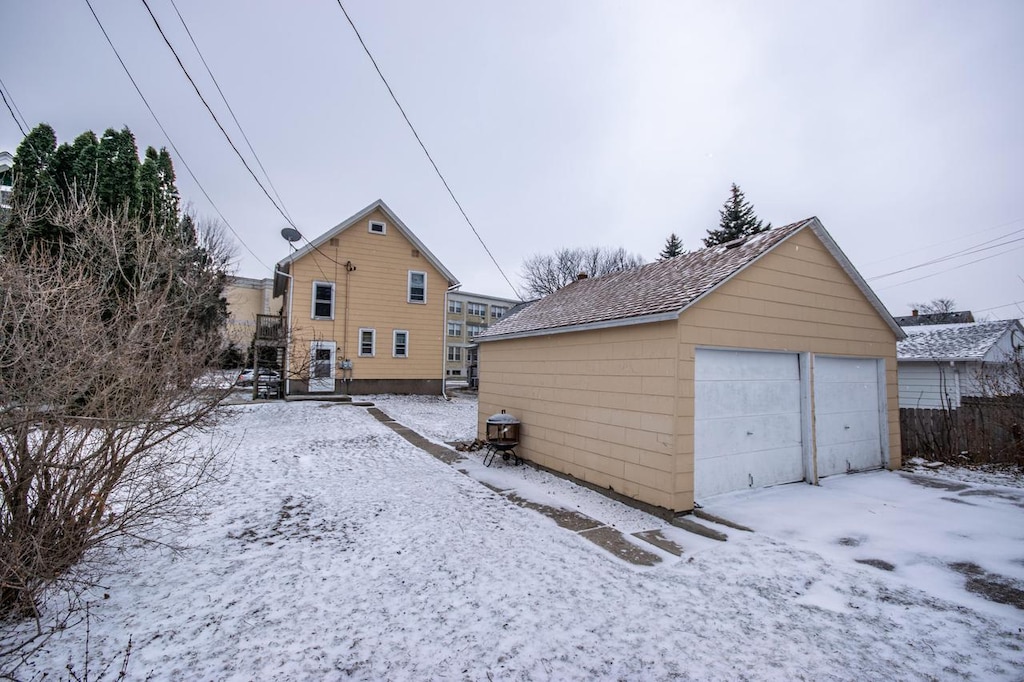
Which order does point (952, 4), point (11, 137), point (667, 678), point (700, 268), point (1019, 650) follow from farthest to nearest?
point (952, 4)
point (700, 268)
point (11, 137)
point (1019, 650)
point (667, 678)

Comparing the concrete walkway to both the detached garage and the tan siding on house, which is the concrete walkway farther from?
the tan siding on house

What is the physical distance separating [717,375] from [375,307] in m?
16.1

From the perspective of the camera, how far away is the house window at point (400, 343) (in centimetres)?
1984

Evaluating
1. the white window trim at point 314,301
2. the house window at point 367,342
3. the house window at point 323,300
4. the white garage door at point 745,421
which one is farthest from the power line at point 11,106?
the house window at point 367,342

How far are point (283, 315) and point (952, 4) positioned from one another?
2189 cm

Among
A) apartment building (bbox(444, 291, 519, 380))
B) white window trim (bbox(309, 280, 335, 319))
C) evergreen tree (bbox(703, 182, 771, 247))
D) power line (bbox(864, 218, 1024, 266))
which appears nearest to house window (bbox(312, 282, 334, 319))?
white window trim (bbox(309, 280, 335, 319))

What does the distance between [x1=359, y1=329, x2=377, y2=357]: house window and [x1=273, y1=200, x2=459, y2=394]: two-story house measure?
4cm

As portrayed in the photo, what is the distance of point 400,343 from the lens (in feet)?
65.7

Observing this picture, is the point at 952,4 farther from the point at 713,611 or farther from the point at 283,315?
the point at 283,315

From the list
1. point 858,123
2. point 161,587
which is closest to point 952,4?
point 858,123

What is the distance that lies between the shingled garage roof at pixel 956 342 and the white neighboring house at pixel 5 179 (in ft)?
75.0

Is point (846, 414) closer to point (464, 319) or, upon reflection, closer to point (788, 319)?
point (788, 319)

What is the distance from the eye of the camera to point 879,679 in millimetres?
2643

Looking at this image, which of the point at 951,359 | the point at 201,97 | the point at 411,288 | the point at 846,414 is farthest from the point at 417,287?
the point at 951,359
